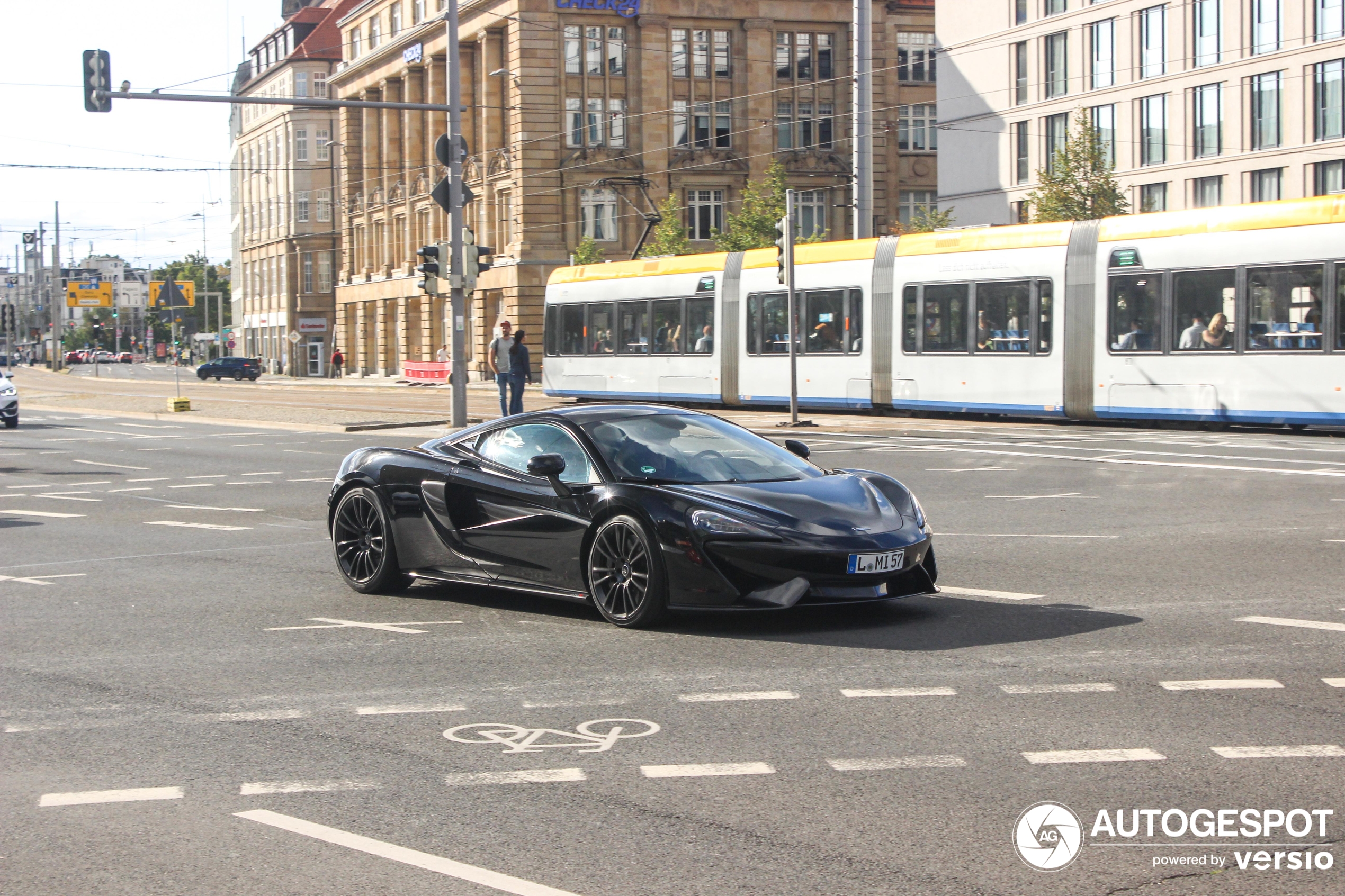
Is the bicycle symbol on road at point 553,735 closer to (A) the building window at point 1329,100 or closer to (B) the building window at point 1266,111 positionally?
(A) the building window at point 1329,100

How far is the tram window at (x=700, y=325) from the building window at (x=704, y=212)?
37.9 meters

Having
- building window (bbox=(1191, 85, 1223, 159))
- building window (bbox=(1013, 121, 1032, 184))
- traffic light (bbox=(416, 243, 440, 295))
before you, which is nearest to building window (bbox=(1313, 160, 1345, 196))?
building window (bbox=(1191, 85, 1223, 159))

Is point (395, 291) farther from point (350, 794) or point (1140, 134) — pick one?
point (350, 794)

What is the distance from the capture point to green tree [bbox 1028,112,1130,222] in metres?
49.8

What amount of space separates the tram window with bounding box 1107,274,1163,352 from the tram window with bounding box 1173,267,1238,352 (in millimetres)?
344

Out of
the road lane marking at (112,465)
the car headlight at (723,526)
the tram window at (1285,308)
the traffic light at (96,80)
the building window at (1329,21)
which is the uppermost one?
the building window at (1329,21)

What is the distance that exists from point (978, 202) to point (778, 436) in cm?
4387

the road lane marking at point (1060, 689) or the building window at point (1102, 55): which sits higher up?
the building window at point (1102, 55)

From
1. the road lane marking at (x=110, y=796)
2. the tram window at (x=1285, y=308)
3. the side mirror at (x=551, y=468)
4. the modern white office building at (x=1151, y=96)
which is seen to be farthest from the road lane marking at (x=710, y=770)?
the modern white office building at (x=1151, y=96)

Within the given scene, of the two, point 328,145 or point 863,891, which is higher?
point 328,145

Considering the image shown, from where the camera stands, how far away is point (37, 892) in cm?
435

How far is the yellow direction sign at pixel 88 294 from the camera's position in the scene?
120500 mm

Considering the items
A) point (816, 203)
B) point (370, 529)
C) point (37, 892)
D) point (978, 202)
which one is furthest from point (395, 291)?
point (37, 892)

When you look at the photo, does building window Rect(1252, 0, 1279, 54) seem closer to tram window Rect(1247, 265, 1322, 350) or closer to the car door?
tram window Rect(1247, 265, 1322, 350)
